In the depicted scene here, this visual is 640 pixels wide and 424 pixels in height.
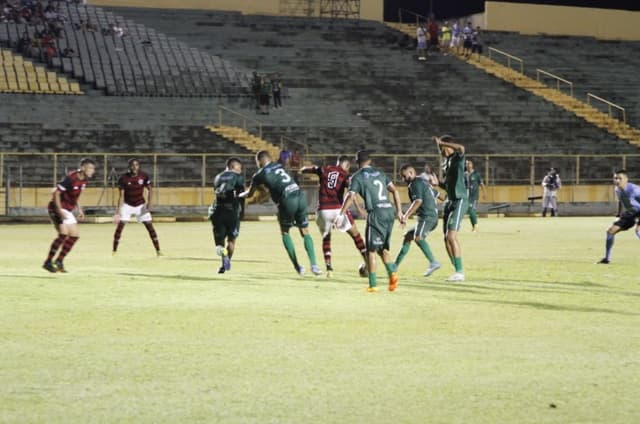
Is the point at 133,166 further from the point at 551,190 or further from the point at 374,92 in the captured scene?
the point at 374,92

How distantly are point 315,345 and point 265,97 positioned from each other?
3827cm

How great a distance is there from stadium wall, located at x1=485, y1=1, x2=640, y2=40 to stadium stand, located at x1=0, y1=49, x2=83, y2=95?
89.3 feet

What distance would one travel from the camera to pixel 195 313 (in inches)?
533

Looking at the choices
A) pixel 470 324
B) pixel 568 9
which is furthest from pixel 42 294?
pixel 568 9

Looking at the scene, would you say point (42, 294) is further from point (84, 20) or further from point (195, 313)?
point (84, 20)

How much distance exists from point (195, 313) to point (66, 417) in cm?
584

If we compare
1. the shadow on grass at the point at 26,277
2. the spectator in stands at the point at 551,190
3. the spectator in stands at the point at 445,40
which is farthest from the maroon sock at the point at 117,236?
the spectator in stands at the point at 445,40

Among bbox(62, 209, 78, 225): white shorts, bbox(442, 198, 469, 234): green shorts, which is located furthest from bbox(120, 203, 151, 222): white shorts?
bbox(442, 198, 469, 234): green shorts

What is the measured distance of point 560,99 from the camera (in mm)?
54875

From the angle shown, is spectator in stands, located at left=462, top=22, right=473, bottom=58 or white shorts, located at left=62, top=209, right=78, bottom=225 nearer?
white shorts, located at left=62, top=209, right=78, bottom=225

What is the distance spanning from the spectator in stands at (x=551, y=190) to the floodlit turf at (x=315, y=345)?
22.3 meters

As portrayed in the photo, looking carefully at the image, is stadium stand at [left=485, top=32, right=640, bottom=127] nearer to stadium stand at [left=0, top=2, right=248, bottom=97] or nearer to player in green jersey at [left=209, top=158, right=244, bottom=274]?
stadium stand at [left=0, top=2, right=248, bottom=97]

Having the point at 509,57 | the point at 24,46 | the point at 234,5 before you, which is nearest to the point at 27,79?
the point at 24,46

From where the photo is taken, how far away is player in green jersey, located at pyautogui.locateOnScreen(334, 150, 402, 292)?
52.4 ft
